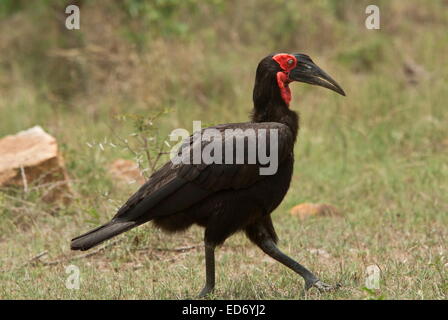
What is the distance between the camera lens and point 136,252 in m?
5.36

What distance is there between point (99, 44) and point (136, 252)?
15.1 ft

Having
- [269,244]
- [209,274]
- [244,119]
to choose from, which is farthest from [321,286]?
[244,119]

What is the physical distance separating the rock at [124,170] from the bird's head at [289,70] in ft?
7.41

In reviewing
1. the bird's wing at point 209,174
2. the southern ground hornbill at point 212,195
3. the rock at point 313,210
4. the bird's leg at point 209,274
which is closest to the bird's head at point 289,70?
the southern ground hornbill at point 212,195

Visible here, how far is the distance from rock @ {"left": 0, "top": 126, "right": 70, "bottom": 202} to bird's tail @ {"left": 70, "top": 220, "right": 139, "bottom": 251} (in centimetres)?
205

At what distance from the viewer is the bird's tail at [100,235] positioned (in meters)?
4.04

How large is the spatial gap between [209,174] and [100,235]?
24.8 inches

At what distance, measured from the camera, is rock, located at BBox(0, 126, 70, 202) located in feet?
20.4

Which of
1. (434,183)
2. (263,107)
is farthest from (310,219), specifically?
(263,107)

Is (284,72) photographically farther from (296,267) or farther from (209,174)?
(296,267)

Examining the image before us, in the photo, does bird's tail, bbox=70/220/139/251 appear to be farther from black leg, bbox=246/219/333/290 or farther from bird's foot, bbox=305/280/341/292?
bird's foot, bbox=305/280/341/292

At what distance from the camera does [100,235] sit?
13.3ft

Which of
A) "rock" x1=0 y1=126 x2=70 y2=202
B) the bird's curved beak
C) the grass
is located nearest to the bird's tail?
the grass

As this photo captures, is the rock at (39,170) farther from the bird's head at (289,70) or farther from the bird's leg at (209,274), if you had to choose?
the bird's head at (289,70)
